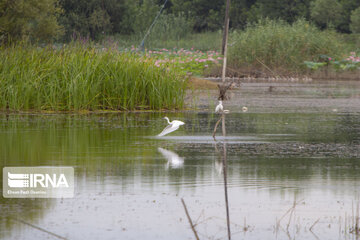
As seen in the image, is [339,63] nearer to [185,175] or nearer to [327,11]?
[327,11]

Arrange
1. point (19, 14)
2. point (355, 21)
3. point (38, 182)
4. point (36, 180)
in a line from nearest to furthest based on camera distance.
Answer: point (38, 182), point (36, 180), point (19, 14), point (355, 21)

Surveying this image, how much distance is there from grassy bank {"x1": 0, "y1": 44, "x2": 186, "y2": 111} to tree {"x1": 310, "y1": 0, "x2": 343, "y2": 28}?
48.1 metres

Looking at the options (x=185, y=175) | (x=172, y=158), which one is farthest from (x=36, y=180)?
(x=172, y=158)

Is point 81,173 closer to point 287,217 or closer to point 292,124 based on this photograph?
point 287,217

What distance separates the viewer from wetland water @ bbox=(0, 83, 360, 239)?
6.97 metres

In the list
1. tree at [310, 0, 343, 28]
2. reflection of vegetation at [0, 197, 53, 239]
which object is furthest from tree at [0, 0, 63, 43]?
tree at [310, 0, 343, 28]

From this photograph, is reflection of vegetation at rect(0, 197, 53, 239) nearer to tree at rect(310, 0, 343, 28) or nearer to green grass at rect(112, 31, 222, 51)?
green grass at rect(112, 31, 222, 51)

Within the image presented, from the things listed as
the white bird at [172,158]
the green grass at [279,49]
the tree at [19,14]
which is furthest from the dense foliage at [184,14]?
the white bird at [172,158]

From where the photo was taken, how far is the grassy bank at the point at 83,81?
60.5 ft

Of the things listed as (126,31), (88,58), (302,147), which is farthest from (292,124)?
(126,31)

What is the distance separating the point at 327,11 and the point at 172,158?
58413 mm

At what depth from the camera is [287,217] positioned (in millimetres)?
7293

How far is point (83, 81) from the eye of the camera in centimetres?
1845

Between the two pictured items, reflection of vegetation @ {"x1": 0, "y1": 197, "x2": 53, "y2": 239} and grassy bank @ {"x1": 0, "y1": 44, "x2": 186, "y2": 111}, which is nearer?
reflection of vegetation @ {"x1": 0, "y1": 197, "x2": 53, "y2": 239}
